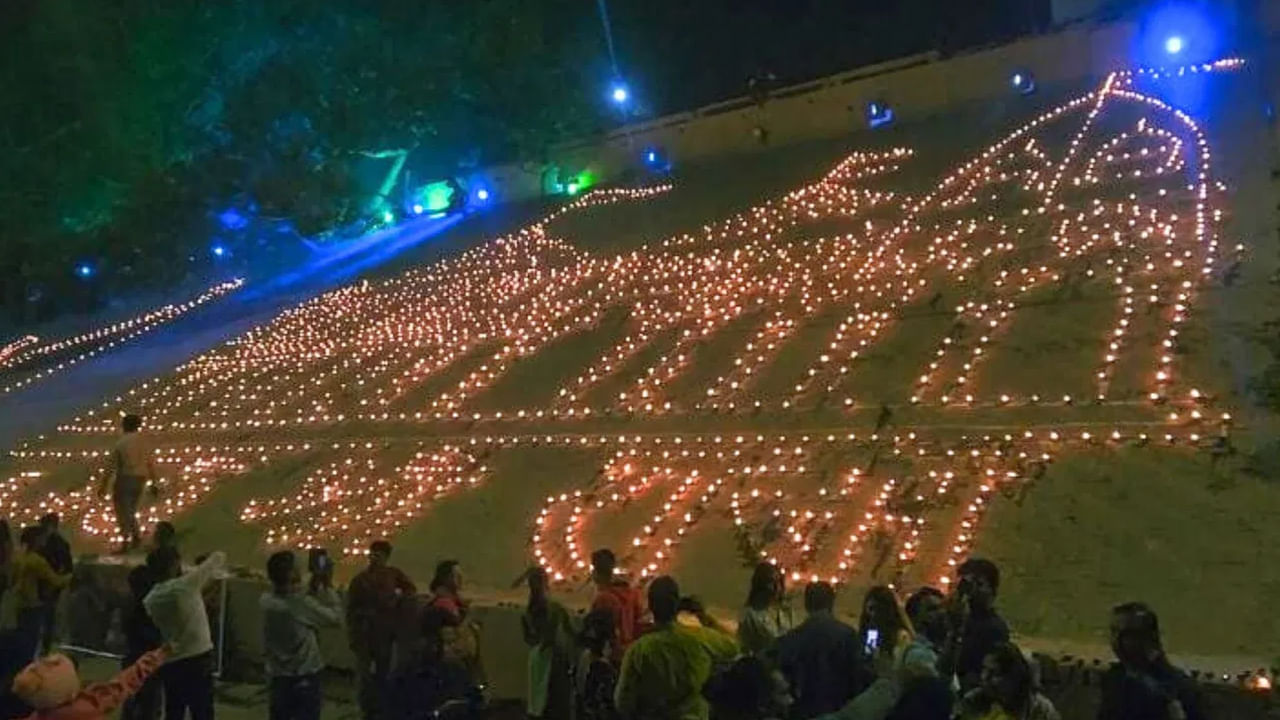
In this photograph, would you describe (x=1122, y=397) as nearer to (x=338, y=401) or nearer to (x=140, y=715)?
(x=140, y=715)

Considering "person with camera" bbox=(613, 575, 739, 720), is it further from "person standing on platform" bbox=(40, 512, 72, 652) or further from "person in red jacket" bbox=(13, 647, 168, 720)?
"person standing on platform" bbox=(40, 512, 72, 652)

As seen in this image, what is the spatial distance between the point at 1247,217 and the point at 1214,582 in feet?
24.2

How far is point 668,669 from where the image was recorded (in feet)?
19.6

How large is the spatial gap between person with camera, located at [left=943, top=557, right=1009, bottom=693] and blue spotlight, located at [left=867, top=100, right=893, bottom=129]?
716 inches

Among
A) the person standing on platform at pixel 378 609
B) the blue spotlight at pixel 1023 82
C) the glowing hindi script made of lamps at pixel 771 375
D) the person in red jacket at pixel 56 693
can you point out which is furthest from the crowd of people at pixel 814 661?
the blue spotlight at pixel 1023 82

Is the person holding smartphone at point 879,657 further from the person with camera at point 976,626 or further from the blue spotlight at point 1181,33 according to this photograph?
the blue spotlight at point 1181,33

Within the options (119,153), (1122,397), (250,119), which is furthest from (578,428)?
(119,153)

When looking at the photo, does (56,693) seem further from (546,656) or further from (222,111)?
(222,111)

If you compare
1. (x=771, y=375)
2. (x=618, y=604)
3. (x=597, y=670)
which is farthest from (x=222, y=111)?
(x=597, y=670)

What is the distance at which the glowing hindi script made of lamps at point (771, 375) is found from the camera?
36.6 ft

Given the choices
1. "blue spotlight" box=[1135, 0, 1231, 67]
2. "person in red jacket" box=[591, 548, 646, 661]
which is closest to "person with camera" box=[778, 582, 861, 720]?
"person in red jacket" box=[591, 548, 646, 661]

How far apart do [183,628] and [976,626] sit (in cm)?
397

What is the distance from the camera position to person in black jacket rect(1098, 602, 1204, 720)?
16.4 ft

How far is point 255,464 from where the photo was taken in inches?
606
